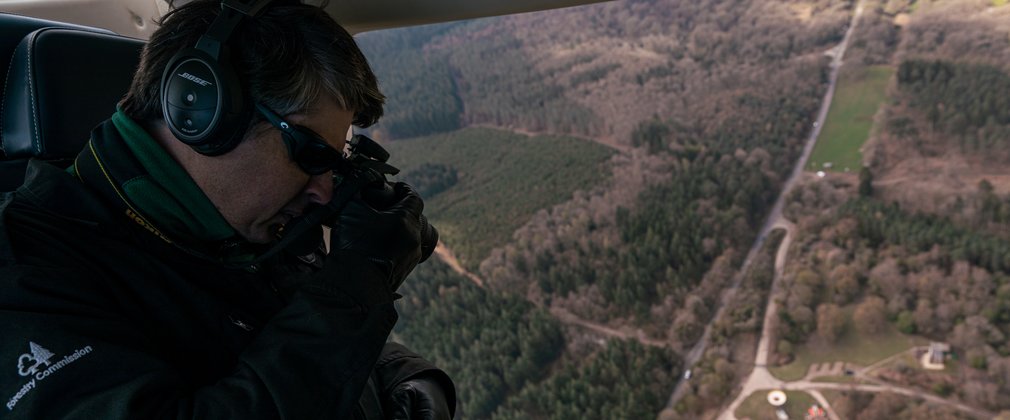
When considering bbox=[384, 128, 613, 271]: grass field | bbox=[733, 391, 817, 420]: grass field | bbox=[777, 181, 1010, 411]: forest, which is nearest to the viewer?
bbox=[777, 181, 1010, 411]: forest

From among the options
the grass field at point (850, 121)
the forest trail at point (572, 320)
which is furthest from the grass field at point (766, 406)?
the grass field at point (850, 121)

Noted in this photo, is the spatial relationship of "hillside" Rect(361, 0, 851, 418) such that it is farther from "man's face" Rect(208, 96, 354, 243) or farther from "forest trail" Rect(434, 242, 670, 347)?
"man's face" Rect(208, 96, 354, 243)

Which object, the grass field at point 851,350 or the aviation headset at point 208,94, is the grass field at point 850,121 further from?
the aviation headset at point 208,94

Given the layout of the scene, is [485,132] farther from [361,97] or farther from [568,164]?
[361,97]

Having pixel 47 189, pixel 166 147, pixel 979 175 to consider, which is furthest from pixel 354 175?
pixel 979 175

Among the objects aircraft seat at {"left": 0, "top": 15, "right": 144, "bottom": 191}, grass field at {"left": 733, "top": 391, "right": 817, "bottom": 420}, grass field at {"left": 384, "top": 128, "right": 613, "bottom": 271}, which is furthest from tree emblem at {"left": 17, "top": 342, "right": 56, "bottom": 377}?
grass field at {"left": 384, "top": 128, "right": 613, "bottom": 271}
